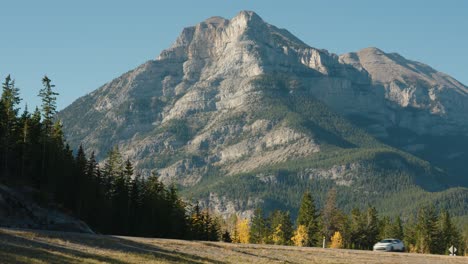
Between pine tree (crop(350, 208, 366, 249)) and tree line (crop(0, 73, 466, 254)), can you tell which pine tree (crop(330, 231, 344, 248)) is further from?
tree line (crop(0, 73, 466, 254))

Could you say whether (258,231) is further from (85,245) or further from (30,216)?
(85,245)

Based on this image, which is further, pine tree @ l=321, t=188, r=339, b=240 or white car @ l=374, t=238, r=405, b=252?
pine tree @ l=321, t=188, r=339, b=240

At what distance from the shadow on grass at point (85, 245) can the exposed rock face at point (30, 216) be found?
59.4 ft

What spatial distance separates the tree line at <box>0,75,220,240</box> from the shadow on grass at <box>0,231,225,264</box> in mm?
42133

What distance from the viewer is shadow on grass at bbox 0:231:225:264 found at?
40.4m

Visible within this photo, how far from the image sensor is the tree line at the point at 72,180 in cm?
9925

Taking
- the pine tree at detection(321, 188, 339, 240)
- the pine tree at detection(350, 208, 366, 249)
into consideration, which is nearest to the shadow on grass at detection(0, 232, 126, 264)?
the pine tree at detection(350, 208, 366, 249)

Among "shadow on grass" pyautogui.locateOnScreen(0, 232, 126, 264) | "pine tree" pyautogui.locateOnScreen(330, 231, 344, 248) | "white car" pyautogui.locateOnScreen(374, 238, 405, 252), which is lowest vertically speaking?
"shadow on grass" pyautogui.locateOnScreen(0, 232, 126, 264)

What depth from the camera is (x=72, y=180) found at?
103438mm

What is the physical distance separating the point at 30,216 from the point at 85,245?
84.2 feet

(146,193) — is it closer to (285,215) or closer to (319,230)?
(319,230)

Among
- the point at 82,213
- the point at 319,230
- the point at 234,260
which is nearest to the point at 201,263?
the point at 234,260

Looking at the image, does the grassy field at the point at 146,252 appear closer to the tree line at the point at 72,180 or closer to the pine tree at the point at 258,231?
the tree line at the point at 72,180

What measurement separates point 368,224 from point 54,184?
3218 inches
